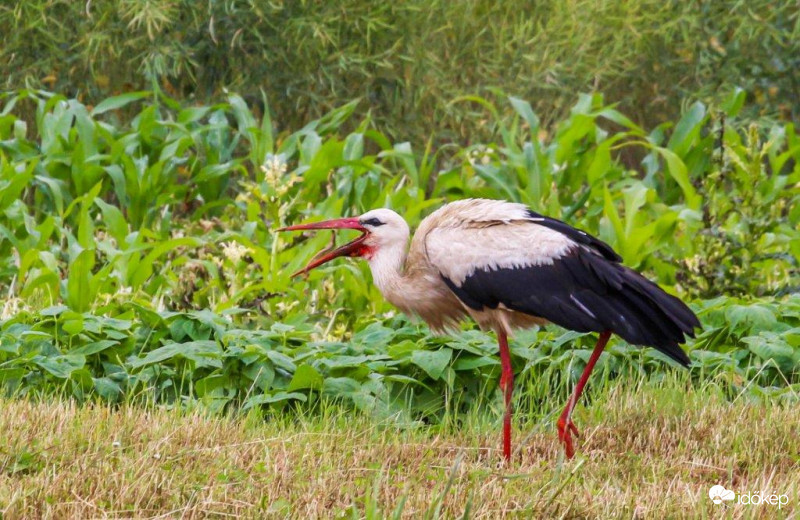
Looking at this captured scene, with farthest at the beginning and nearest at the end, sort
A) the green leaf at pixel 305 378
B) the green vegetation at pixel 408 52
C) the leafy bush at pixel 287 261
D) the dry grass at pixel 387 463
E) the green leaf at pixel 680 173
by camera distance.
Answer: the green vegetation at pixel 408 52 < the green leaf at pixel 680 173 < the leafy bush at pixel 287 261 < the green leaf at pixel 305 378 < the dry grass at pixel 387 463

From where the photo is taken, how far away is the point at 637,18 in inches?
417

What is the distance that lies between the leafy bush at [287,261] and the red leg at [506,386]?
12.0 inches

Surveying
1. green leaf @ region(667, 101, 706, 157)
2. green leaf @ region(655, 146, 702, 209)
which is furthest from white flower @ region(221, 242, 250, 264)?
green leaf @ region(667, 101, 706, 157)

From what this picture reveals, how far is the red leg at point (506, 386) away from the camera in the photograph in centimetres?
409

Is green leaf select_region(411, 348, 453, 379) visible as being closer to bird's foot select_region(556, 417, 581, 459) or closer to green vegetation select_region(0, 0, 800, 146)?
bird's foot select_region(556, 417, 581, 459)

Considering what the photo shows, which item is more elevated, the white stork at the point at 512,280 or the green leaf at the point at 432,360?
the white stork at the point at 512,280

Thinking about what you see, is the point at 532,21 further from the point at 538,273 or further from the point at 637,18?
the point at 538,273

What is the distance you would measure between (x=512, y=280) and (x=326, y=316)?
186 centimetres

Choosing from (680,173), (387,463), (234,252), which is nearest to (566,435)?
(387,463)

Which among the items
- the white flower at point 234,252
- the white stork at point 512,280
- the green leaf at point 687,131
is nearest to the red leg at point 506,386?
the white stork at point 512,280

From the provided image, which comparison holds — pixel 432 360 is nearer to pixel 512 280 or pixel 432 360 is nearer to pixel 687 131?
pixel 512 280

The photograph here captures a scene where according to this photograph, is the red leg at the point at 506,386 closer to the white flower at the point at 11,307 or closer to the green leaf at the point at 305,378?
the green leaf at the point at 305,378

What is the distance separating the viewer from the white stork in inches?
160

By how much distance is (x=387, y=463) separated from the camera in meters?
3.86
